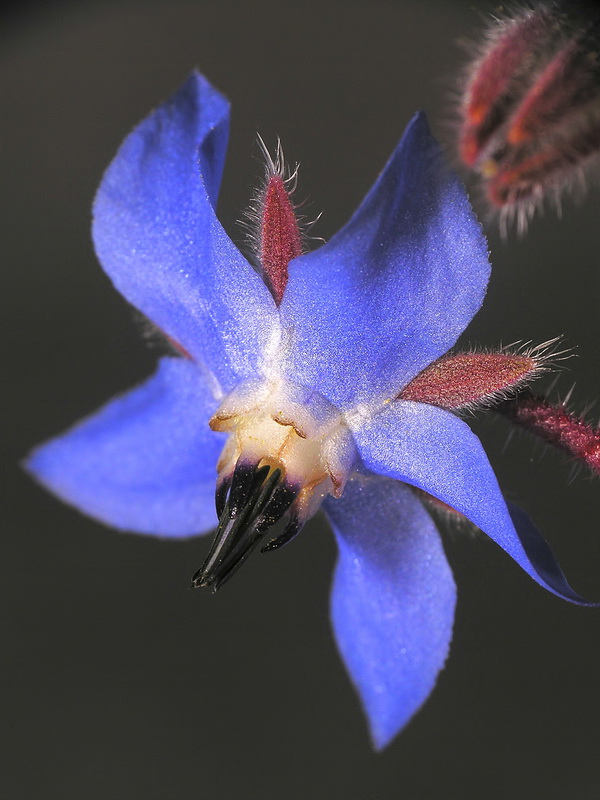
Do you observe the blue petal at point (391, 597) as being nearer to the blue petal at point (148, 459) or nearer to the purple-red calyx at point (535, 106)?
the blue petal at point (148, 459)

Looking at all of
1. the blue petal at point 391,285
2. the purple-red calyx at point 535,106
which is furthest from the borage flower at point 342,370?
the purple-red calyx at point 535,106

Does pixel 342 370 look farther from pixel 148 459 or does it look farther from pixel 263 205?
pixel 148 459

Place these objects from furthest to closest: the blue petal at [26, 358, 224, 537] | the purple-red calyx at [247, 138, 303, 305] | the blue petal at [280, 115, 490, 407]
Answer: the blue petal at [26, 358, 224, 537] → the purple-red calyx at [247, 138, 303, 305] → the blue petal at [280, 115, 490, 407]

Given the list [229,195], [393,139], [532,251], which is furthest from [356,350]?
[393,139]

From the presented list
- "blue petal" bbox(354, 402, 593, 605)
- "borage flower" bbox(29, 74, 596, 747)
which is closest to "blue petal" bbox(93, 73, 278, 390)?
"borage flower" bbox(29, 74, 596, 747)

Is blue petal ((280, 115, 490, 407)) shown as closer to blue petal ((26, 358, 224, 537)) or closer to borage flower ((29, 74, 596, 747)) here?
borage flower ((29, 74, 596, 747))

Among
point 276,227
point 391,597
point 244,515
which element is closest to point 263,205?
point 276,227
